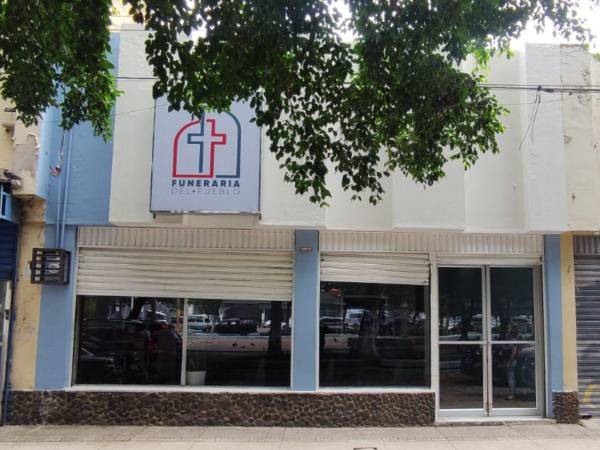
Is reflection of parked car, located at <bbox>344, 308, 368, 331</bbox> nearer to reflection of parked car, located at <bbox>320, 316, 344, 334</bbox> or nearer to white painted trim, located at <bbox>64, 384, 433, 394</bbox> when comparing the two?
reflection of parked car, located at <bbox>320, 316, 344, 334</bbox>

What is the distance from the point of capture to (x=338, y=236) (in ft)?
29.5

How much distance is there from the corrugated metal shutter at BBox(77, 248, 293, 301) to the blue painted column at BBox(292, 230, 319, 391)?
0.67 feet

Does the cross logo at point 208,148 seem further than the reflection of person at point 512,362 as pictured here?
No

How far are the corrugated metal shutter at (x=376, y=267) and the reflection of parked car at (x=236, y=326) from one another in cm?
137

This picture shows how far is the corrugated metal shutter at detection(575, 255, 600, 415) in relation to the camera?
894cm

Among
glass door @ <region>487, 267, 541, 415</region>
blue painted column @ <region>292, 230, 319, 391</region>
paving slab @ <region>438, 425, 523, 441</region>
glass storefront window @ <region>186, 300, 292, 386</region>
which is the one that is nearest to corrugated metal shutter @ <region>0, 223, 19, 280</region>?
glass storefront window @ <region>186, 300, 292, 386</region>

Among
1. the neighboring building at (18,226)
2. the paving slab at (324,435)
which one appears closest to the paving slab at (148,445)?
the paving slab at (324,435)

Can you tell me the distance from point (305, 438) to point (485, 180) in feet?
16.0

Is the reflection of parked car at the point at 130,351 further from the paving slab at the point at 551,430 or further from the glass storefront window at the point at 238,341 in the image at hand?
the paving slab at the point at 551,430

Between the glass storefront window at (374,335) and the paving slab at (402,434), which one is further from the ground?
the glass storefront window at (374,335)

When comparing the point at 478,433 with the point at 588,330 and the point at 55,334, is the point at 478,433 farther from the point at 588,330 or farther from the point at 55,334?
the point at 55,334

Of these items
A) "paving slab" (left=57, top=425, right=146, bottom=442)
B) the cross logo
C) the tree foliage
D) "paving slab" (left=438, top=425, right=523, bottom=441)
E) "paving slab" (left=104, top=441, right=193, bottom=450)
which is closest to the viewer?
the tree foliage

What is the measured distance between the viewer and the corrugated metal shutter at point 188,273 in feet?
29.2

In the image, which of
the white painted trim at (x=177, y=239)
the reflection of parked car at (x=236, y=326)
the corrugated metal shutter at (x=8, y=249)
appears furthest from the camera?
the reflection of parked car at (x=236, y=326)
